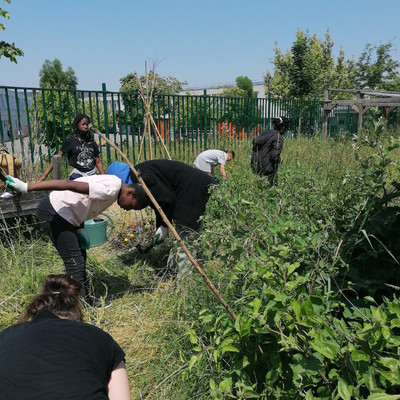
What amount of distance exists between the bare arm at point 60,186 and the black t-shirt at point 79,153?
105 inches

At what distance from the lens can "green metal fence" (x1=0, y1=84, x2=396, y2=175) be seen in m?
5.74

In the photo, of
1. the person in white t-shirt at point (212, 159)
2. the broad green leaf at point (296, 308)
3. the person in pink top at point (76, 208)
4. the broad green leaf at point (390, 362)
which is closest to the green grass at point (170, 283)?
the person in pink top at point (76, 208)

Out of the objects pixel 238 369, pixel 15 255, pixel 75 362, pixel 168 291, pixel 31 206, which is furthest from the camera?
pixel 31 206

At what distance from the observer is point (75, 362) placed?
4.46ft

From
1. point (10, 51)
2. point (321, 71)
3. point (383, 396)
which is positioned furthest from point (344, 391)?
point (321, 71)

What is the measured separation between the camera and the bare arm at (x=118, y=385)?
5.08 ft

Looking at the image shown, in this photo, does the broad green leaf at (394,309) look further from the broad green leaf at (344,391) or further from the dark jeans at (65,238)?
the dark jeans at (65,238)

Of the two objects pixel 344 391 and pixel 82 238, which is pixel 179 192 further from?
pixel 344 391

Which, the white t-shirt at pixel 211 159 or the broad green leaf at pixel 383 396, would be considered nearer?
the broad green leaf at pixel 383 396

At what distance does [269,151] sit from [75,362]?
4.55 metres

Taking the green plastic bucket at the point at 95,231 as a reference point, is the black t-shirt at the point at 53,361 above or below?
above

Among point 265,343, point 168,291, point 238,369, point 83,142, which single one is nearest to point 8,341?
point 238,369

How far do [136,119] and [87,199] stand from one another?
5.48 m

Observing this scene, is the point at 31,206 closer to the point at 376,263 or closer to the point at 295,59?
the point at 376,263
